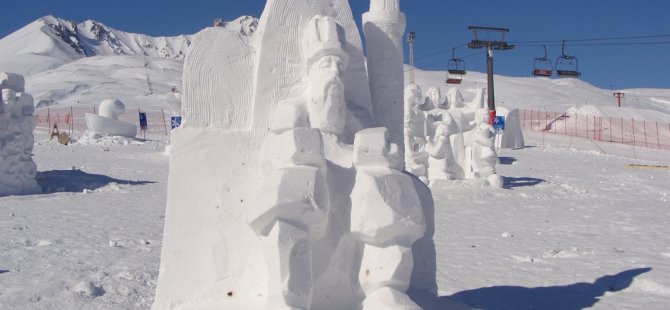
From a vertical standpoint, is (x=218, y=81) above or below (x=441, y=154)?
above

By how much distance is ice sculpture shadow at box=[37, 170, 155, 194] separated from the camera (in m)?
12.1

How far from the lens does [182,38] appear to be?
148 metres

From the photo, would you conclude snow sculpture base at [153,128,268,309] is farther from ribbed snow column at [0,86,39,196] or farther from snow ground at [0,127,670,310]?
ribbed snow column at [0,86,39,196]

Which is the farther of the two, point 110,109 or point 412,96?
point 110,109

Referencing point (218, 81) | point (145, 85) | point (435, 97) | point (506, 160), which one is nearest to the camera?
point (218, 81)

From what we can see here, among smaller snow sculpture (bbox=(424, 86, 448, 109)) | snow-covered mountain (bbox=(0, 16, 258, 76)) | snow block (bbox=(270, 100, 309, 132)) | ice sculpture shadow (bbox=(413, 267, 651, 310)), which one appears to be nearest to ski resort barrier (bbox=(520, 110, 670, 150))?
smaller snow sculpture (bbox=(424, 86, 448, 109))

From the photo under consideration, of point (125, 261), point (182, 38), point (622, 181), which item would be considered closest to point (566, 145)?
point (622, 181)

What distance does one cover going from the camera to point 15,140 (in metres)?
11.8

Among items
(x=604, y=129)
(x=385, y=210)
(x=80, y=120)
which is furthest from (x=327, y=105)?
(x=80, y=120)

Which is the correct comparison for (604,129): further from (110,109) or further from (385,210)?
(385,210)

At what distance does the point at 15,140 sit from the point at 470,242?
808 cm

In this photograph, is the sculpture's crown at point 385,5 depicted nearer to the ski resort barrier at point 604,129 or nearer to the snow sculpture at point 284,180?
the snow sculpture at point 284,180

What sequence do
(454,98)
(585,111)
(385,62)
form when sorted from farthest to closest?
(585,111)
(454,98)
(385,62)

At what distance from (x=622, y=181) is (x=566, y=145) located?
37.4 ft
